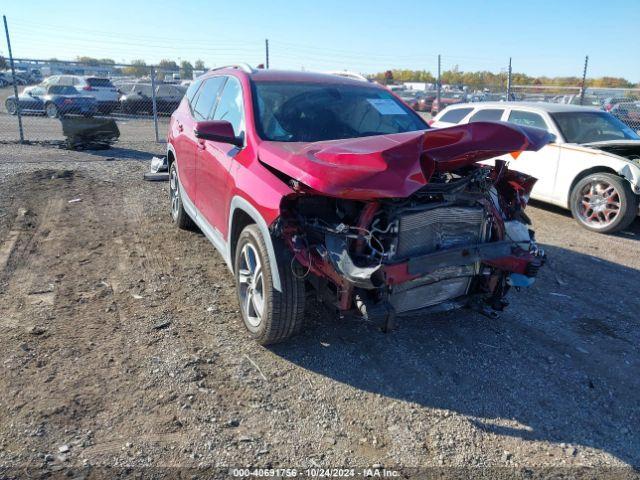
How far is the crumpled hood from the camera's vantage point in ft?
8.95

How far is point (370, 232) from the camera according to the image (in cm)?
305

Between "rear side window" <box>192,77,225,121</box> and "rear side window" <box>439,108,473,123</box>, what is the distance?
5237 millimetres

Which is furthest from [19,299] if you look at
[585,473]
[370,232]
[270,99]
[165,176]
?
[165,176]

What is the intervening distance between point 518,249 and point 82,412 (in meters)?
3.00

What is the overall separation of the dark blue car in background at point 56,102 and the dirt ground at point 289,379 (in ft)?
54.1

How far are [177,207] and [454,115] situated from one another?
555 centimetres

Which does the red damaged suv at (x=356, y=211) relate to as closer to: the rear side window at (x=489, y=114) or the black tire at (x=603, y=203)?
the black tire at (x=603, y=203)

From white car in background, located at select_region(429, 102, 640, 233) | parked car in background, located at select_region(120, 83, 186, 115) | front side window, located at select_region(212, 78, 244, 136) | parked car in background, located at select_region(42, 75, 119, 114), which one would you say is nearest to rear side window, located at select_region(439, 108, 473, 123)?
white car in background, located at select_region(429, 102, 640, 233)

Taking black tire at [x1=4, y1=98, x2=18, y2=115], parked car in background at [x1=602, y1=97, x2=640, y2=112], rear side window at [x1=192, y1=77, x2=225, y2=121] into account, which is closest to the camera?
rear side window at [x1=192, y1=77, x2=225, y2=121]

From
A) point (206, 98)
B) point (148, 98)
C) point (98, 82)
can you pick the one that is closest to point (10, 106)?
point (98, 82)

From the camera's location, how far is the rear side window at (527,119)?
25.8 feet

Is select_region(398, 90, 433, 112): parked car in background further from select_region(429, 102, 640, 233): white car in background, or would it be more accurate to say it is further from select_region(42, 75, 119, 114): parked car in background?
select_region(429, 102, 640, 233): white car in background

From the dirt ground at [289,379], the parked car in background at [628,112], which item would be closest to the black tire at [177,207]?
the dirt ground at [289,379]

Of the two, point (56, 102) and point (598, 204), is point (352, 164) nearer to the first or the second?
point (598, 204)
